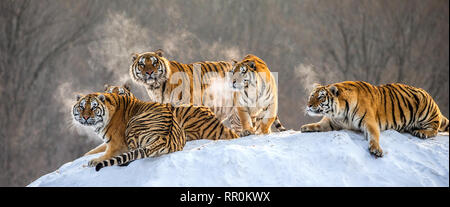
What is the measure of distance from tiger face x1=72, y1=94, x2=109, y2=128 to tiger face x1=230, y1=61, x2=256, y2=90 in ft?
4.83

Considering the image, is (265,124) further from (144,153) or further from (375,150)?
(144,153)

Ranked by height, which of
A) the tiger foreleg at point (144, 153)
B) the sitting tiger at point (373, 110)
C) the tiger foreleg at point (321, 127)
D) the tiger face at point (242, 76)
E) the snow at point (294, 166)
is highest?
the tiger face at point (242, 76)

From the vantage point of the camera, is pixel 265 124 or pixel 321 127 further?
pixel 265 124

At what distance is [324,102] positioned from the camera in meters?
3.87

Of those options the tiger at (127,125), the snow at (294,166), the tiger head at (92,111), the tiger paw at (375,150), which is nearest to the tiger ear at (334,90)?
the snow at (294,166)

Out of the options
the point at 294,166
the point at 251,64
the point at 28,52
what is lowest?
the point at 294,166

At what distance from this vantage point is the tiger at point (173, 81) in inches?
202

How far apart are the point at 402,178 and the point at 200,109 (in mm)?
2029

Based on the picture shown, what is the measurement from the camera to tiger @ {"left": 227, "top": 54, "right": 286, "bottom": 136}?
4863 millimetres

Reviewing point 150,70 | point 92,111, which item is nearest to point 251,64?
point 150,70

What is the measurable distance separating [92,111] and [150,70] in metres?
1.31

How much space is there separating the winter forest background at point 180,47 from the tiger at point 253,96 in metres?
3.76

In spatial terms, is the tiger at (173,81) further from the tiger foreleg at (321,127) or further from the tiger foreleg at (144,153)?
the tiger foreleg at (144,153)
